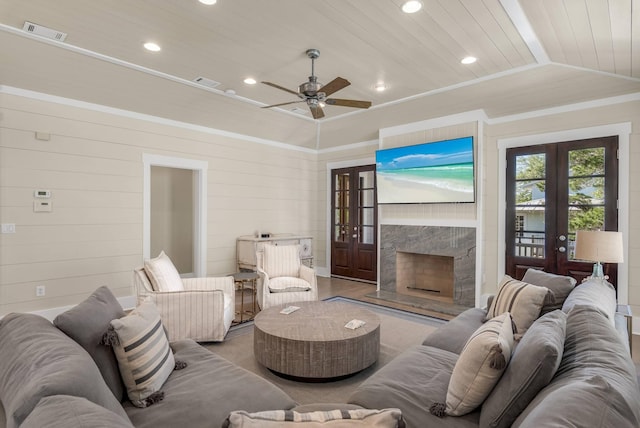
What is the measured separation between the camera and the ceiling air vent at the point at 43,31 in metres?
3.20

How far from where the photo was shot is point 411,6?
9.16 ft

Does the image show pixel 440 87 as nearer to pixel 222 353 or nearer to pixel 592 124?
pixel 592 124

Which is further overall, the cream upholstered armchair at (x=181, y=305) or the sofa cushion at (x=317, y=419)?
the cream upholstered armchair at (x=181, y=305)

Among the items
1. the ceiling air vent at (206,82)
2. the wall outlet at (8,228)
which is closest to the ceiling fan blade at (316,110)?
the ceiling air vent at (206,82)

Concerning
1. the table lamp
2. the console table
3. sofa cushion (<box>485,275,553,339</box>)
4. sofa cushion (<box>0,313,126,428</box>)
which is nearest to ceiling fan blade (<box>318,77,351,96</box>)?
sofa cushion (<box>485,275,553,339</box>)

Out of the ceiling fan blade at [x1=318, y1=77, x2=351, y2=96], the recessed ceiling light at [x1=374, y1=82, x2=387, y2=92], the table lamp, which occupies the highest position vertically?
the recessed ceiling light at [x1=374, y1=82, x2=387, y2=92]

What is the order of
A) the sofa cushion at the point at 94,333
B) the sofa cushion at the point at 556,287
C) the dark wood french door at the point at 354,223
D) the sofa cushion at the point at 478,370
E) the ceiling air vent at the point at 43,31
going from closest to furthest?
the sofa cushion at the point at 478,370 < the sofa cushion at the point at 94,333 < the sofa cushion at the point at 556,287 < the ceiling air vent at the point at 43,31 < the dark wood french door at the point at 354,223

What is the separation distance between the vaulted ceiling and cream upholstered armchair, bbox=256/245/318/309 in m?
2.29

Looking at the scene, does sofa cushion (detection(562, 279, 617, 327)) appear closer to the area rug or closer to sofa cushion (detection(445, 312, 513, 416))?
sofa cushion (detection(445, 312, 513, 416))

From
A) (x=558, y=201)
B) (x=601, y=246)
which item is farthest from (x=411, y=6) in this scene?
(x=558, y=201)

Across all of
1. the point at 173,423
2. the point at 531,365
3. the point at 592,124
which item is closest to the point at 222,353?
the point at 173,423

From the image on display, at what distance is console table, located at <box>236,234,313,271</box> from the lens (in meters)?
6.07

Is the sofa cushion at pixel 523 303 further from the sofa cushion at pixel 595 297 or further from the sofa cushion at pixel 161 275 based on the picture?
the sofa cushion at pixel 161 275

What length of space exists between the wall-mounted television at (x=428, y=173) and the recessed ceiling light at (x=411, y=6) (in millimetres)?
2739
